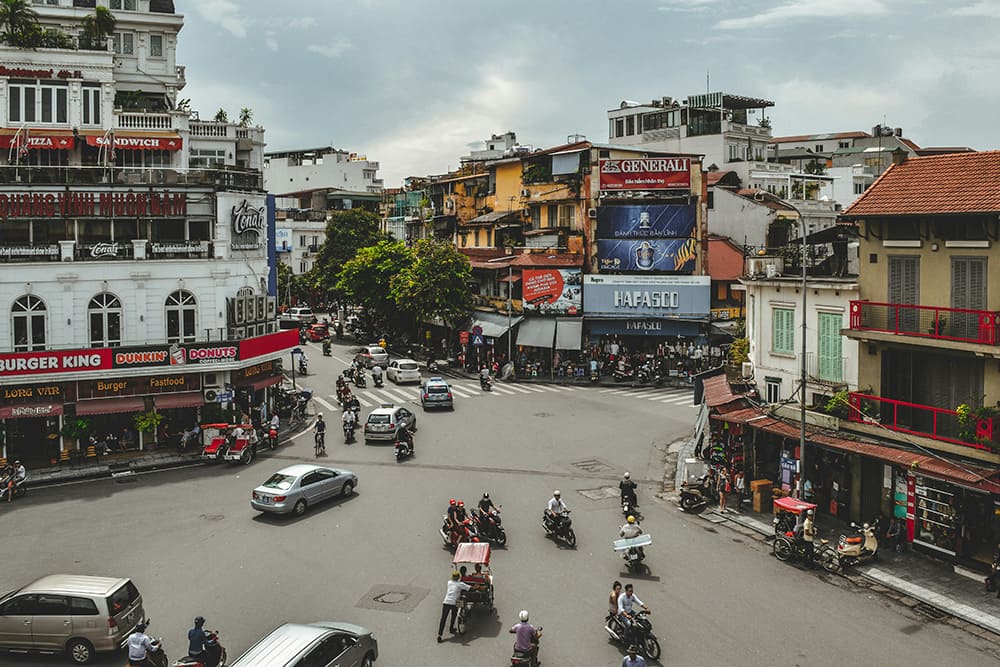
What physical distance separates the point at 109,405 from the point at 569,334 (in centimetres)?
2953

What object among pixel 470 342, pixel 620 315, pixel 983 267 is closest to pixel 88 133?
pixel 470 342

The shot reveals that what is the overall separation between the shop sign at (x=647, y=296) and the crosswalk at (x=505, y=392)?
19.2 feet

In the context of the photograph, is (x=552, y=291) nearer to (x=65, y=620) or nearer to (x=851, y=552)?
(x=851, y=552)

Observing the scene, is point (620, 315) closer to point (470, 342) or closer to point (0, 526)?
point (470, 342)

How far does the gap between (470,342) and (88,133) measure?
95.3 ft

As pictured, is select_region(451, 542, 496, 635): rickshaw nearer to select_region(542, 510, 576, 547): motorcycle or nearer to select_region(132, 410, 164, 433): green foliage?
select_region(542, 510, 576, 547): motorcycle

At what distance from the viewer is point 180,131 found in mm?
42844

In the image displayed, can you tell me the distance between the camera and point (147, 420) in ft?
116

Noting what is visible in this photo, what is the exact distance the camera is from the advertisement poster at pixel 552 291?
56250mm

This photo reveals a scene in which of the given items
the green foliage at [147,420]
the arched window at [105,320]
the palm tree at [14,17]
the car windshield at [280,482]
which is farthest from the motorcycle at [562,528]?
the palm tree at [14,17]

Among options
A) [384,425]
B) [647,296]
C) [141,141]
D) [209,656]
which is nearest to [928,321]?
[209,656]

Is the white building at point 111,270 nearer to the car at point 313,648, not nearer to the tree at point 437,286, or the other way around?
the tree at point 437,286

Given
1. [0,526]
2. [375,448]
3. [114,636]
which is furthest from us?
[375,448]

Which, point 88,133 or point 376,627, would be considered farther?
point 88,133
